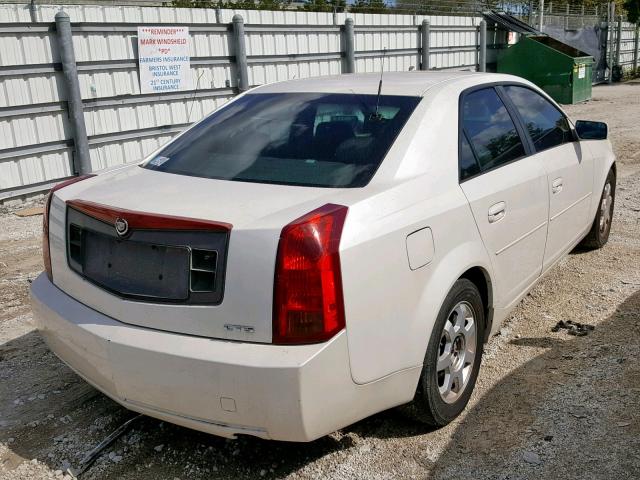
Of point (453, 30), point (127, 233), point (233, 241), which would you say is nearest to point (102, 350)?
point (127, 233)

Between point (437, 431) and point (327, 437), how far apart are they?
519mm

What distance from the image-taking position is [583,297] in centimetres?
493

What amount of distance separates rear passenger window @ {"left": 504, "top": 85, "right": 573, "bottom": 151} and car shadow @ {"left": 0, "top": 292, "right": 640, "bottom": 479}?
1.39 m

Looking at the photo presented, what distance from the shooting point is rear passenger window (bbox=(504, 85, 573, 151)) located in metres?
4.25

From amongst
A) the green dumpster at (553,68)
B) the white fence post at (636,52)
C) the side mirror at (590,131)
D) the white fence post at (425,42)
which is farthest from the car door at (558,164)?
the white fence post at (636,52)

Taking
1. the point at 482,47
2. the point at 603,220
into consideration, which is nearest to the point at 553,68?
the point at 482,47

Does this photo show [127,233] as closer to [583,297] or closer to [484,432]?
[484,432]

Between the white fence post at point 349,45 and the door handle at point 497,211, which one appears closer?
the door handle at point 497,211

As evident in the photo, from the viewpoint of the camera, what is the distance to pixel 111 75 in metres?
9.48

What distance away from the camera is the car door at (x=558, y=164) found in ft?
14.0

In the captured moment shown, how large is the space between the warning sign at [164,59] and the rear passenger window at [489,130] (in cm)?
703

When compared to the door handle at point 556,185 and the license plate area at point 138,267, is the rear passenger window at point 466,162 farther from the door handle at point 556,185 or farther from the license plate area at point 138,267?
the license plate area at point 138,267

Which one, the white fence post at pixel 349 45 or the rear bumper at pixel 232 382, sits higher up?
the white fence post at pixel 349 45

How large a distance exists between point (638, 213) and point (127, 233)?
19.7ft
